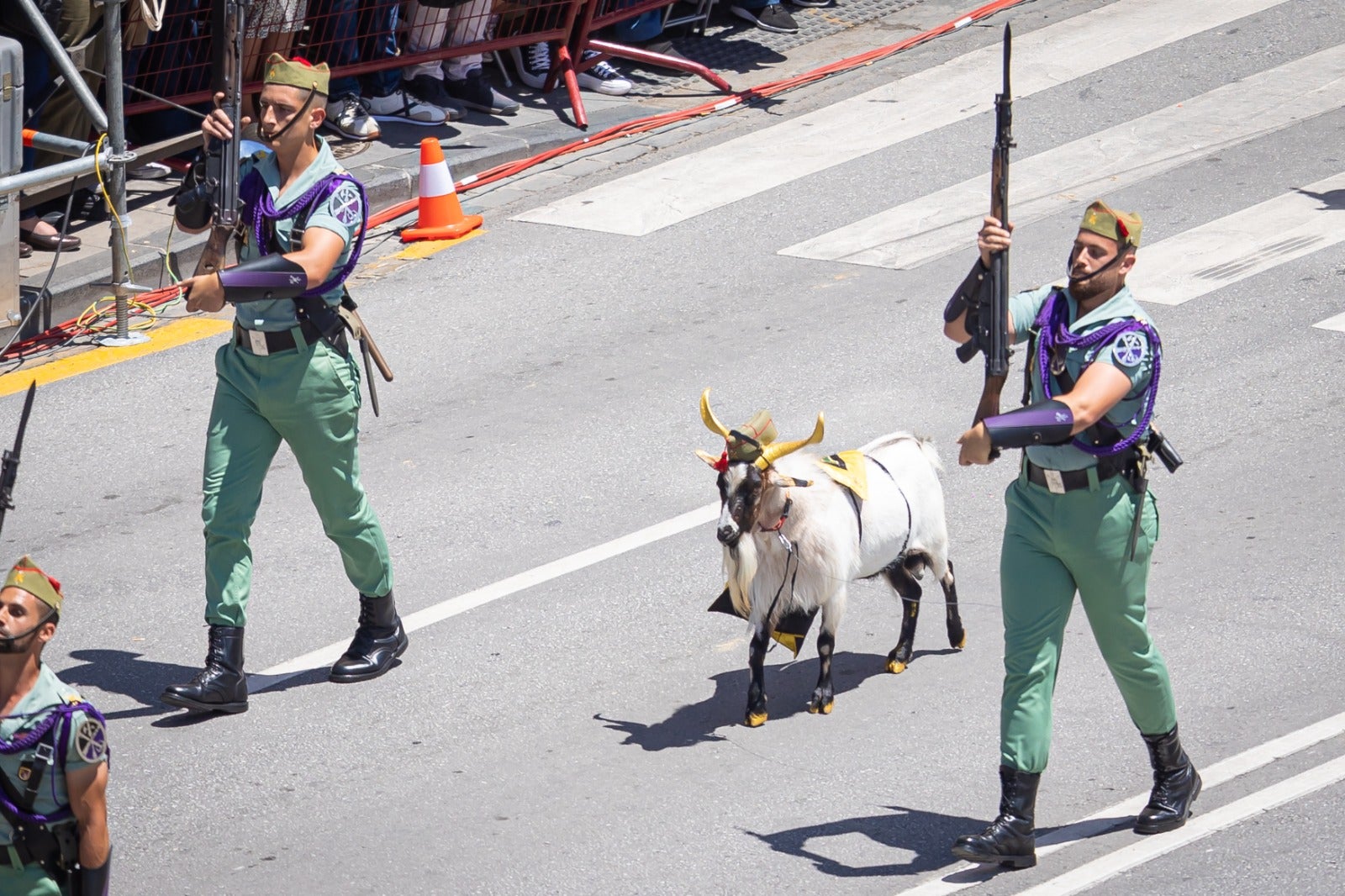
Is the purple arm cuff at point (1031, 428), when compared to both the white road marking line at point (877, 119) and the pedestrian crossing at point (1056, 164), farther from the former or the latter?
the white road marking line at point (877, 119)

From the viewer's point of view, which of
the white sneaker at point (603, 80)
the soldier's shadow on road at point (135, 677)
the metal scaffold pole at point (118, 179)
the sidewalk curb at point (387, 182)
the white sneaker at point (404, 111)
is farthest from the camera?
the white sneaker at point (603, 80)

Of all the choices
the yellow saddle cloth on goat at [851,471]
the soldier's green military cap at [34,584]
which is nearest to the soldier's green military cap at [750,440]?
the yellow saddle cloth on goat at [851,471]

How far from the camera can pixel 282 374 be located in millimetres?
7035

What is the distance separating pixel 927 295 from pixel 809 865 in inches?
237

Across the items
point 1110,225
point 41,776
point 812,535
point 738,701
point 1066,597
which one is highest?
point 1110,225

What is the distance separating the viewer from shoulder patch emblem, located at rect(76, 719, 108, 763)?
4566mm

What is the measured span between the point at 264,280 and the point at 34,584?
7.18 feet

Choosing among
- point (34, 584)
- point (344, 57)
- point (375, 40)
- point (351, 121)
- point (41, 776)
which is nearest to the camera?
point (41, 776)

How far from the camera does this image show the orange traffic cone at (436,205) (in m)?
12.8

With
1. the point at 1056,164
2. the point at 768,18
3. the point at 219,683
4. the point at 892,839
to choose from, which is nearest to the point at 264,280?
the point at 219,683

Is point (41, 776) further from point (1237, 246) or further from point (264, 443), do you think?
point (1237, 246)

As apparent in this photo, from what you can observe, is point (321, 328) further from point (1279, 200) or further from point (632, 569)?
point (1279, 200)

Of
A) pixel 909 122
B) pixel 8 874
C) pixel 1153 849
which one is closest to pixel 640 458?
pixel 1153 849

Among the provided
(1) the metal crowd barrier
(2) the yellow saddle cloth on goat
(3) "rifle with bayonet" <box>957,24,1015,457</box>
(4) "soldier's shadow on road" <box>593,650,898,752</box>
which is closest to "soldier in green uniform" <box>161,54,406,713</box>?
(4) "soldier's shadow on road" <box>593,650,898,752</box>
